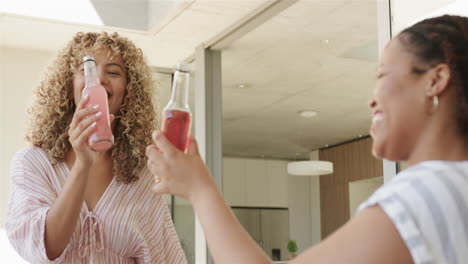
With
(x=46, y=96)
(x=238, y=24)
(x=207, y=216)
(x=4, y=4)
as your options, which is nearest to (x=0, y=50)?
(x=4, y=4)

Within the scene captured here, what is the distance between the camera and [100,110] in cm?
130

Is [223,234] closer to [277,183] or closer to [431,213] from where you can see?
[431,213]

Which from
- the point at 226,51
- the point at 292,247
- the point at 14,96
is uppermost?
the point at 226,51

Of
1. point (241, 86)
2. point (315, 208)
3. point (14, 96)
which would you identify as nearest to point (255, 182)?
point (315, 208)

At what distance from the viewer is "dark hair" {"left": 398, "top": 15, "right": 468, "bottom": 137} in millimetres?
736

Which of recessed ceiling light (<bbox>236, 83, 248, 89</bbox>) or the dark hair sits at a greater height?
recessed ceiling light (<bbox>236, 83, 248, 89</bbox>)

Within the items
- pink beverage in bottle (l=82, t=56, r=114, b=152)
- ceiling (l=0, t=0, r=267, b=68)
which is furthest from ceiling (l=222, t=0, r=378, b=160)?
pink beverage in bottle (l=82, t=56, r=114, b=152)

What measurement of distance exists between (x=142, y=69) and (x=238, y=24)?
2.69 meters

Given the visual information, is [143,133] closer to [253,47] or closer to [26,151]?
[26,151]

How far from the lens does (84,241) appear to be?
4.58 feet

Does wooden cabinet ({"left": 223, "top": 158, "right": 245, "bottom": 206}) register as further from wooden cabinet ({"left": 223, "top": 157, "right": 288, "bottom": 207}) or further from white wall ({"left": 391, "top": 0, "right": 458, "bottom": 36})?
white wall ({"left": 391, "top": 0, "right": 458, "bottom": 36})

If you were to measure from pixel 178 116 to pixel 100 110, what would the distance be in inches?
14.8

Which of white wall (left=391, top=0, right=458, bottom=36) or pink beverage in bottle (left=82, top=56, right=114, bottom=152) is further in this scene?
white wall (left=391, top=0, right=458, bottom=36)

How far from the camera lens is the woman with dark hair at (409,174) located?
653 mm
